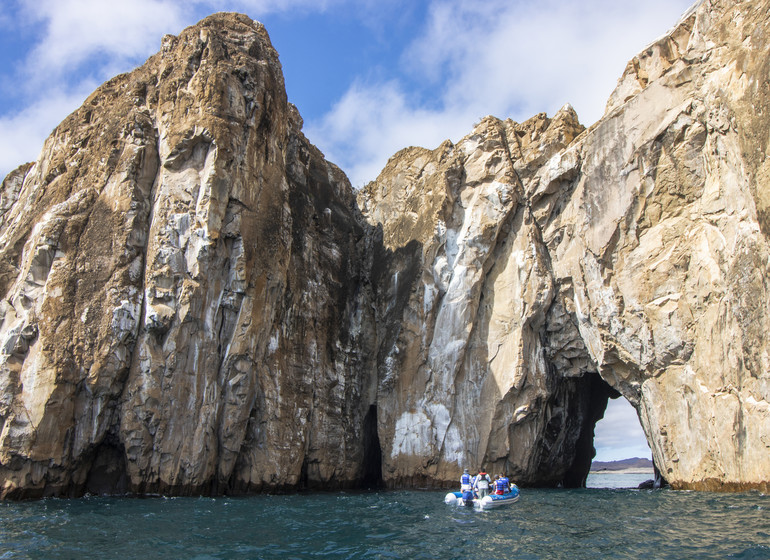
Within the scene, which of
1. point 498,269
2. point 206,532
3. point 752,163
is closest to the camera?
point 206,532

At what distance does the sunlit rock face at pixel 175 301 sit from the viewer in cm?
2278

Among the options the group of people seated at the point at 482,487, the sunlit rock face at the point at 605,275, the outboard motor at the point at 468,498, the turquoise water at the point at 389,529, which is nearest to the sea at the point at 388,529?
the turquoise water at the point at 389,529

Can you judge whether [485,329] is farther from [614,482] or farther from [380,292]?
[614,482]

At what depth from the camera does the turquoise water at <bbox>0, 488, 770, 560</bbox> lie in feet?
40.6

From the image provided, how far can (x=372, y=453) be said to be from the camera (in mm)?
33219

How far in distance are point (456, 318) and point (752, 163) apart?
1566 cm

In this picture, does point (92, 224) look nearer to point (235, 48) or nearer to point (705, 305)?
point (235, 48)

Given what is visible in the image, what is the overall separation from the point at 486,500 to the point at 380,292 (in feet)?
55.4

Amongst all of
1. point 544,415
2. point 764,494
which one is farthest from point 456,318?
point 764,494

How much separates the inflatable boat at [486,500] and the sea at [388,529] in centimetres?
35

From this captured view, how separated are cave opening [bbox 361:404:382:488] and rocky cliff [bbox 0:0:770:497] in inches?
7.2

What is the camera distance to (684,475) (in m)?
22.1

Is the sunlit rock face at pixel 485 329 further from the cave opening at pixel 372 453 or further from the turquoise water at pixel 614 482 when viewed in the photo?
the turquoise water at pixel 614 482

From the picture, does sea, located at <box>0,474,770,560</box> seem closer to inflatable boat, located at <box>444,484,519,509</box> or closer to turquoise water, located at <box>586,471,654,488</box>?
inflatable boat, located at <box>444,484,519,509</box>
